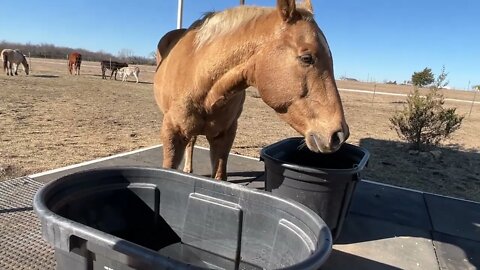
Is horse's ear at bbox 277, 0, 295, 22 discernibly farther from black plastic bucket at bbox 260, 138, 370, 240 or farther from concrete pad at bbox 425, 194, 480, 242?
concrete pad at bbox 425, 194, 480, 242

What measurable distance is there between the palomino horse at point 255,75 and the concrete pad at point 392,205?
1.73 meters

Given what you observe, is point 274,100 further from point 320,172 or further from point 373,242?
point 373,242

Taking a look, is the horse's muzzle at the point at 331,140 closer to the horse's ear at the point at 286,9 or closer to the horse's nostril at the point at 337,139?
the horse's nostril at the point at 337,139

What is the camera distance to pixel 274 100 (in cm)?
206

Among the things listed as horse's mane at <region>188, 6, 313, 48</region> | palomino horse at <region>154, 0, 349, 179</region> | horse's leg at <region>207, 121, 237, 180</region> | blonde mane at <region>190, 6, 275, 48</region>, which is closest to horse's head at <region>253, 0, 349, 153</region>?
palomino horse at <region>154, 0, 349, 179</region>

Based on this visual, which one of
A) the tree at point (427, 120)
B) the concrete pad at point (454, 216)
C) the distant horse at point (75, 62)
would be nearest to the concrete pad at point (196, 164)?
the concrete pad at point (454, 216)

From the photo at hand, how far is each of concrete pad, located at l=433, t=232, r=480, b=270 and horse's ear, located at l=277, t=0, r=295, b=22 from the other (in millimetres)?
2148

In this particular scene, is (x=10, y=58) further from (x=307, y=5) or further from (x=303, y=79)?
(x=303, y=79)

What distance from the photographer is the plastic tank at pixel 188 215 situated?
4.62ft

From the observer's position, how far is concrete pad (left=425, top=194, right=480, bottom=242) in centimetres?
316

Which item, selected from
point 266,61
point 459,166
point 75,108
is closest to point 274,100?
point 266,61

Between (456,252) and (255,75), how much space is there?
2219 millimetres

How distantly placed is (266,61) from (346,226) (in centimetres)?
186

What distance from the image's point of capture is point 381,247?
9.21 feet
